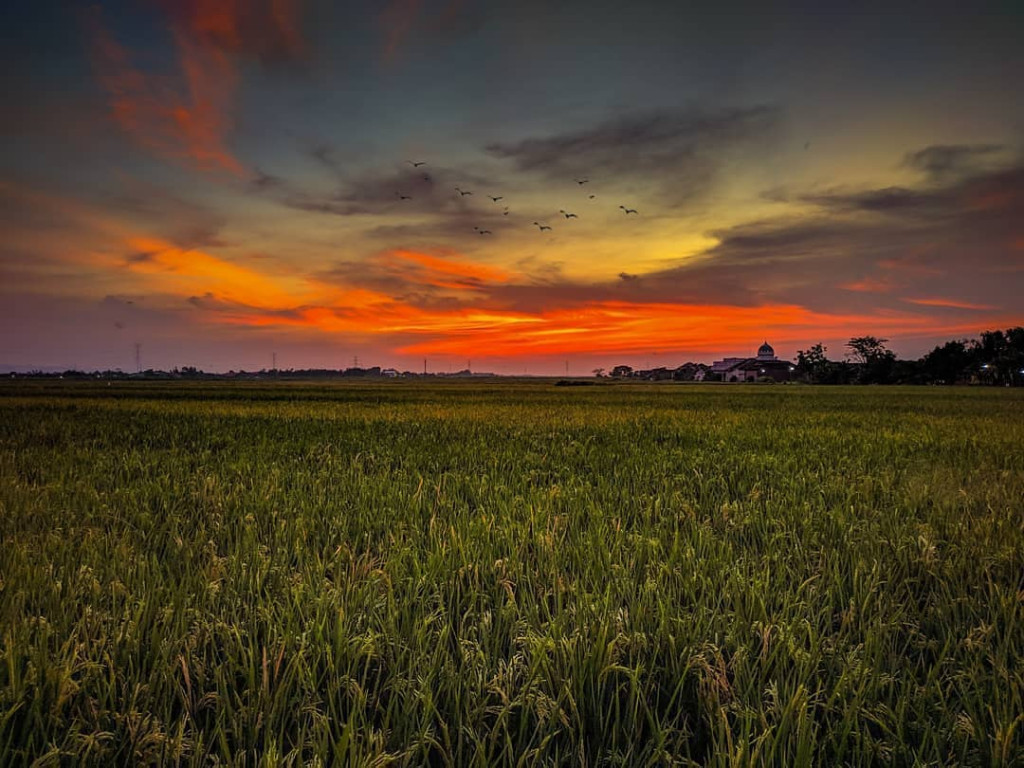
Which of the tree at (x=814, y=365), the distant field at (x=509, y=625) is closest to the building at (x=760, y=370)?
the tree at (x=814, y=365)

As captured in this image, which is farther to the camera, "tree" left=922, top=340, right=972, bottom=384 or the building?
the building

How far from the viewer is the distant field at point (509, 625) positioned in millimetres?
1938

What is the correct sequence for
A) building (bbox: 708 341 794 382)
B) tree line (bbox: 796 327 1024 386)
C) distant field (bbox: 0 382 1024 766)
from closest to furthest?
distant field (bbox: 0 382 1024 766) → tree line (bbox: 796 327 1024 386) → building (bbox: 708 341 794 382)

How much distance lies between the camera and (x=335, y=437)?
13.2 metres

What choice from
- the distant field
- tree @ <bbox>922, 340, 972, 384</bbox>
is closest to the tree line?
tree @ <bbox>922, 340, 972, 384</bbox>

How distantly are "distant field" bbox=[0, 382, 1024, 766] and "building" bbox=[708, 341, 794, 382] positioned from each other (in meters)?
165

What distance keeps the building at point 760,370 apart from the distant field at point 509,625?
6478 inches

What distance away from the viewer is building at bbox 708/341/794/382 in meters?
160

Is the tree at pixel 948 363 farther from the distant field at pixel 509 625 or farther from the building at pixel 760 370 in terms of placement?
the distant field at pixel 509 625

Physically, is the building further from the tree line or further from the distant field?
the distant field

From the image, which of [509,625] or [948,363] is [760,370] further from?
[509,625]

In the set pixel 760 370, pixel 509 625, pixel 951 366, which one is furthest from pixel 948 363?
pixel 509 625

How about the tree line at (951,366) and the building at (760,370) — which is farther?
the building at (760,370)

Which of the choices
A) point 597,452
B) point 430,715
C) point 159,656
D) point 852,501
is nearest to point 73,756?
point 159,656
